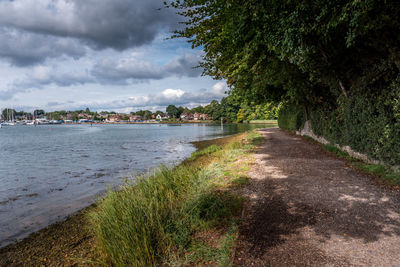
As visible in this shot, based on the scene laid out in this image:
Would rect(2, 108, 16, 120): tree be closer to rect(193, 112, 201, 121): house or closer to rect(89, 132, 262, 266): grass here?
rect(193, 112, 201, 121): house

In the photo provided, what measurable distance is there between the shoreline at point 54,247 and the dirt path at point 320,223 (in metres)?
3.11

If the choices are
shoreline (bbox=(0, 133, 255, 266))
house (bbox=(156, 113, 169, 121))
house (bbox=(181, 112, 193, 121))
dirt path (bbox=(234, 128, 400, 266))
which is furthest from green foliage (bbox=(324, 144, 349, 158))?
house (bbox=(156, 113, 169, 121))

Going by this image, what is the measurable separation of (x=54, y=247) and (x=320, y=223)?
547 cm

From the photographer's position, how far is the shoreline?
161 inches

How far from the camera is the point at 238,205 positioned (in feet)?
15.1

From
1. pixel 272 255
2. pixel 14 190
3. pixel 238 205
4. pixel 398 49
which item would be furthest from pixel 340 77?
pixel 14 190

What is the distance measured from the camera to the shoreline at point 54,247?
4.09m

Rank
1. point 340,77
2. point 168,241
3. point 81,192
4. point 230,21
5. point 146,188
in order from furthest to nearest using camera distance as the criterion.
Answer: point 340,77 < point 81,192 < point 230,21 < point 146,188 < point 168,241

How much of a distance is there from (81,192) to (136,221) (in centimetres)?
640

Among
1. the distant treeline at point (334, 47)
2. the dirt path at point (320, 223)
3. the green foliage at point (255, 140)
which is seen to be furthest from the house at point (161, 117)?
the dirt path at point (320, 223)

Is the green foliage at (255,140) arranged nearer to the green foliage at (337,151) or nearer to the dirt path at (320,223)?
the green foliage at (337,151)

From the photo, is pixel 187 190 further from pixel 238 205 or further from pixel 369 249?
pixel 369 249

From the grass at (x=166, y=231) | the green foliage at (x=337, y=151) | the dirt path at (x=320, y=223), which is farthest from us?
the green foliage at (x=337, y=151)

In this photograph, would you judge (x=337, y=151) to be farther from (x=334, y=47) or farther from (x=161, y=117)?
(x=161, y=117)
